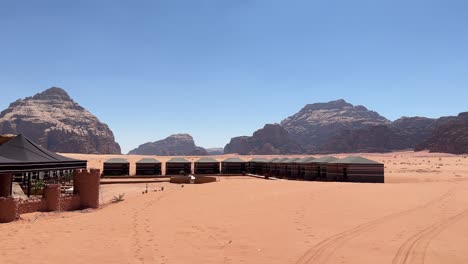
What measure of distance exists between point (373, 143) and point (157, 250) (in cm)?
14166

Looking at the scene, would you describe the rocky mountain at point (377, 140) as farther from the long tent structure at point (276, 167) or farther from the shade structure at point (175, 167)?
the shade structure at point (175, 167)

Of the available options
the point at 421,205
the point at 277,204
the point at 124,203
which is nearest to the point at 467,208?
the point at 421,205

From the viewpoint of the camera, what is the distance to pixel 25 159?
19.7 m

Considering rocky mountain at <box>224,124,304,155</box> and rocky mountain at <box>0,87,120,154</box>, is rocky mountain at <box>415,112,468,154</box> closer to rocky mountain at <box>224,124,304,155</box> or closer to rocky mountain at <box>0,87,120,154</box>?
rocky mountain at <box>224,124,304,155</box>

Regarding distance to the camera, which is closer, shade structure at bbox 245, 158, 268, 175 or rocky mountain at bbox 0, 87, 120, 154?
shade structure at bbox 245, 158, 268, 175

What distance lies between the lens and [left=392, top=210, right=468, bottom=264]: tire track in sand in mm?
9892

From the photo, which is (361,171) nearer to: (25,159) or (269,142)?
(25,159)

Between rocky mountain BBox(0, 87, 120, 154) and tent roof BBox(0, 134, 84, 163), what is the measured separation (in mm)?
114724

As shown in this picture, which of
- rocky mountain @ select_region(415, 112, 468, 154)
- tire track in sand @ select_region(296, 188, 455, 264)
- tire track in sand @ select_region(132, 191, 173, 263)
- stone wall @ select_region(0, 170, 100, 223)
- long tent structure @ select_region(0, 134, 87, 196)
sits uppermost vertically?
rocky mountain @ select_region(415, 112, 468, 154)

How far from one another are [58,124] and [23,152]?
128366mm

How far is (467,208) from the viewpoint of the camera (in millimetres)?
18094

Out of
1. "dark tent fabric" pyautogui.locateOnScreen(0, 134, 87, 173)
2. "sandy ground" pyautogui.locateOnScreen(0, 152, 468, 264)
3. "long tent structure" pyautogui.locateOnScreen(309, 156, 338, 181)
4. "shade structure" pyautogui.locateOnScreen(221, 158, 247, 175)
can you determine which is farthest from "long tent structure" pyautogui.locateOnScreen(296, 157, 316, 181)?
"dark tent fabric" pyautogui.locateOnScreen(0, 134, 87, 173)

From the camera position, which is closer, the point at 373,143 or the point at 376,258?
the point at 376,258

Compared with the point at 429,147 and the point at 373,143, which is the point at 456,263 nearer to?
the point at 429,147
